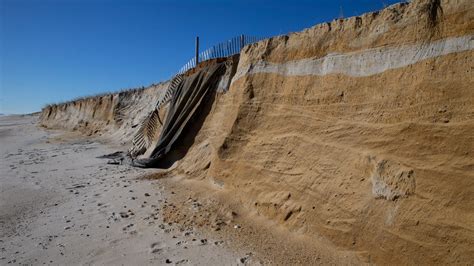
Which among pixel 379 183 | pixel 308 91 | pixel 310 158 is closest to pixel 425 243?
pixel 379 183

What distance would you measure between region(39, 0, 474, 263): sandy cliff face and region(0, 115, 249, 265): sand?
3.71 ft

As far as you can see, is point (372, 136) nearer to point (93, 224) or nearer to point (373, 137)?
→ point (373, 137)

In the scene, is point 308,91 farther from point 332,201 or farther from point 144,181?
point 144,181

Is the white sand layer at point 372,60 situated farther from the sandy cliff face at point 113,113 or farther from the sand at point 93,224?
the sandy cliff face at point 113,113

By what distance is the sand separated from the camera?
3939mm

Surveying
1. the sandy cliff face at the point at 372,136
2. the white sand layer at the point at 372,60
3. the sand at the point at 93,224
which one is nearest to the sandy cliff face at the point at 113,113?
the sand at the point at 93,224

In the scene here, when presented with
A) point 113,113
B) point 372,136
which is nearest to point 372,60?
point 372,136

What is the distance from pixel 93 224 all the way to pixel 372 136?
3741mm

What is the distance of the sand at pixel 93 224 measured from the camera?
3.94 metres

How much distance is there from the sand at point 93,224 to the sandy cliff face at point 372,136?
1130 millimetres

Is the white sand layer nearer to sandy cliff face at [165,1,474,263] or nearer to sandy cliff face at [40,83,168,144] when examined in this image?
sandy cliff face at [165,1,474,263]

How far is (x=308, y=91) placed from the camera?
15.3 ft

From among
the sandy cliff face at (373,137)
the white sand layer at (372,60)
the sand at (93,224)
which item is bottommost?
the sand at (93,224)

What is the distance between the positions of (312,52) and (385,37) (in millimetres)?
1093
